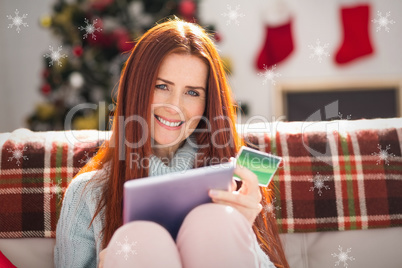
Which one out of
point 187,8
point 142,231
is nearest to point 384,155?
point 142,231

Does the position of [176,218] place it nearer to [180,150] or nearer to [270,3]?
[180,150]

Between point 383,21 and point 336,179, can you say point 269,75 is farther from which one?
point 336,179

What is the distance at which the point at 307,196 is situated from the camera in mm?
1121

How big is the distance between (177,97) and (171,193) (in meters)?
0.32

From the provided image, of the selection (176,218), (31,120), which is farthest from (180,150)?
(31,120)

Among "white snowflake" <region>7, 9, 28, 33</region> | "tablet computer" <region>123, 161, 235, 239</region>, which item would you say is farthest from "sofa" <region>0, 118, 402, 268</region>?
"white snowflake" <region>7, 9, 28, 33</region>

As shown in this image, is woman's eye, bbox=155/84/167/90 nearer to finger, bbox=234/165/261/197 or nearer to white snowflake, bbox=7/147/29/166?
finger, bbox=234/165/261/197

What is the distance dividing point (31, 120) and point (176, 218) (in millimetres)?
1638

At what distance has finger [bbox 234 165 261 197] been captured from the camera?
843mm

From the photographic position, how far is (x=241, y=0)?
108 inches

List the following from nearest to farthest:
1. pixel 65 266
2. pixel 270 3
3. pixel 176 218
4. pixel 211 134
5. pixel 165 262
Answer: pixel 165 262, pixel 176 218, pixel 65 266, pixel 211 134, pixel 270 3

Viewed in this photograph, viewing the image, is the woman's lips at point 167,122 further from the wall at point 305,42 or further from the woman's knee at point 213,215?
the wall at point 305,42

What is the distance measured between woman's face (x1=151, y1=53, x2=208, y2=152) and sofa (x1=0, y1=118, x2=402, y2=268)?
0.21 m

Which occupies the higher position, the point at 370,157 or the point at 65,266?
the point at 370,157
